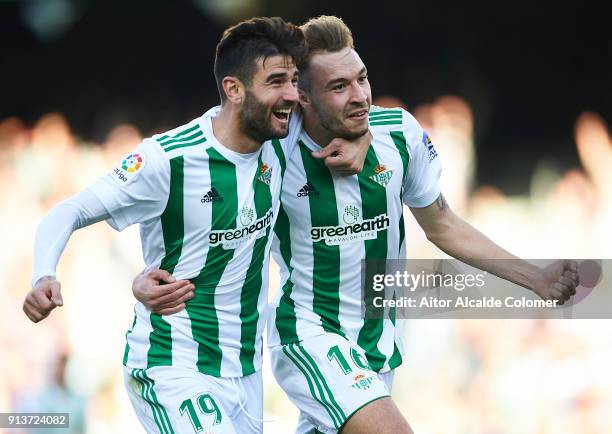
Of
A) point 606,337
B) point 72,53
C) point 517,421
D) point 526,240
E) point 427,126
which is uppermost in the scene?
point 72,53

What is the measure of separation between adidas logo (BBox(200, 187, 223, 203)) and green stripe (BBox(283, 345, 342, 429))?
0.68 m

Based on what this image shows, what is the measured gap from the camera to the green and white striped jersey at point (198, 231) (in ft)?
13.6

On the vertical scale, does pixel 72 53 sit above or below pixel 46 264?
above

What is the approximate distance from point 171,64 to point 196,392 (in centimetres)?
369

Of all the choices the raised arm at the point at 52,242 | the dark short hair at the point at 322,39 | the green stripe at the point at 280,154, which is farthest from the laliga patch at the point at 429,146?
the raised arm at the point at 52,242

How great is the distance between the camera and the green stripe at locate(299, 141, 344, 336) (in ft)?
14.8

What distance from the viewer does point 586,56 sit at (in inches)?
297

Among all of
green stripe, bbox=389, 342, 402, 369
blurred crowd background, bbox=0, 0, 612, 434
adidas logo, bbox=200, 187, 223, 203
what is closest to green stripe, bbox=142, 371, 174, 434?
adidas logo, bbox=200, 187, 223, 203

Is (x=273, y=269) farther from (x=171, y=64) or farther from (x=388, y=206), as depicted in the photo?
(x=388, y=206)

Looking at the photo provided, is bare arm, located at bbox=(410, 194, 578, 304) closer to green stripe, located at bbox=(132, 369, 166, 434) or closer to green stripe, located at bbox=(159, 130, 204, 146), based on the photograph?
green stripe, located at bbox=(159, 130, 204, 146)

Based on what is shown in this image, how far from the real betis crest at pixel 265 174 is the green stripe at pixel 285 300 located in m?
0.21

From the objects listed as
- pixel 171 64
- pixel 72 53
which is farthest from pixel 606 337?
pixel 72 53

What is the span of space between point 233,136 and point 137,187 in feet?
1.35

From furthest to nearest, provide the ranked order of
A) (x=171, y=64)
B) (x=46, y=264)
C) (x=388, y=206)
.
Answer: (x=171, y=64)
(x=388, y=206)
(x=46, y=264)
